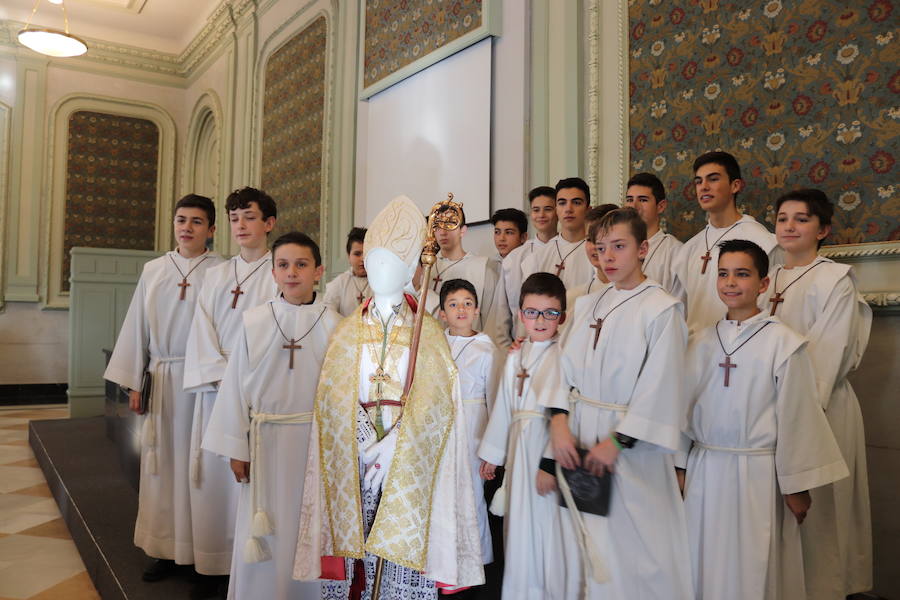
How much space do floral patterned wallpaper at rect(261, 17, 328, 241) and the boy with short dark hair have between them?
3685 mm

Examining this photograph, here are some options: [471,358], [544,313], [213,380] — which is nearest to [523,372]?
[544,313]

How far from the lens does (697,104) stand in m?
3.71

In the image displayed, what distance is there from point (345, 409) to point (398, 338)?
280mm

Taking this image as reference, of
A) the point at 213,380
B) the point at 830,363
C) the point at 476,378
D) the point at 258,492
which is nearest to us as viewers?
the point at 258,492

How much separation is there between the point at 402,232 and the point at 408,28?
4.57m

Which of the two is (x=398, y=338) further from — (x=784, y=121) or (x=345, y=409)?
(x=784, y=121)

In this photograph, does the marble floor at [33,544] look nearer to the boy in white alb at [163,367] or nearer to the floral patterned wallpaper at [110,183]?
the boy in white alb at [163,367]

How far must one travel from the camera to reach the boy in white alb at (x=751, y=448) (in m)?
2.33

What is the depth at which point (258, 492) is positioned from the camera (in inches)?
95.3

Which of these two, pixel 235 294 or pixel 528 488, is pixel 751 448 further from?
pixel 235 294

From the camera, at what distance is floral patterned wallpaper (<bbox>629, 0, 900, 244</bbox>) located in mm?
2973

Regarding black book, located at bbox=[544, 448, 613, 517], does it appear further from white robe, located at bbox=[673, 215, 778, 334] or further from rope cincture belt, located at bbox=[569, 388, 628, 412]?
white robe, located at bbox=[673, 215, 778, 334]

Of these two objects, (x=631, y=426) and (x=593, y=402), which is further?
(x=593, y=402)

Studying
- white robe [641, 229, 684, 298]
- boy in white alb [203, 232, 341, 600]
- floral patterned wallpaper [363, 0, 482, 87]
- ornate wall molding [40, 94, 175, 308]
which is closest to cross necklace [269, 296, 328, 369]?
boy in white alb [203, 232, 341, 600]
